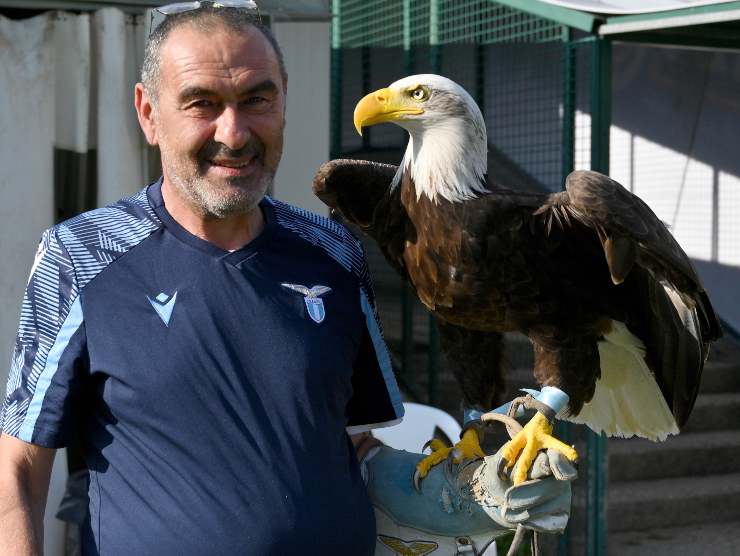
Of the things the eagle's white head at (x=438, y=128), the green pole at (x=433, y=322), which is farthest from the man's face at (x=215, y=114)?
the green pole at (x=433, y=322)

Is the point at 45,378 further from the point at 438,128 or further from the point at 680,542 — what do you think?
the point at 680,542

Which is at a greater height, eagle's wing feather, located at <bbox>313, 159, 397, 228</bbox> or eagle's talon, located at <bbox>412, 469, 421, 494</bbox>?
eagle's wing feather, located at <bbox>313, 159, 397, 228</bbox>

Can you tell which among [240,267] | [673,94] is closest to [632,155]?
[673,94]

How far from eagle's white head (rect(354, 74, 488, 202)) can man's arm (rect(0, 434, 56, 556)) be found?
1.24 meters

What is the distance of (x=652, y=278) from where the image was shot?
281cm

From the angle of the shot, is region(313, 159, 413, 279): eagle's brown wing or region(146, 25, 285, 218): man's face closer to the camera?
region(146, 25, 285, 218): man's face

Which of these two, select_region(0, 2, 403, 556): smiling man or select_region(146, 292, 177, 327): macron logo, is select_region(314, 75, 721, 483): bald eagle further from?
select_region(146, 292, 177, 327): macron logo

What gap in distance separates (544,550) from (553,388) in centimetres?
254

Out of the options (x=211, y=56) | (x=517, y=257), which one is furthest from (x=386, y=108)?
(x=211, y=56)

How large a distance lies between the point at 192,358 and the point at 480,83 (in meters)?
3.82

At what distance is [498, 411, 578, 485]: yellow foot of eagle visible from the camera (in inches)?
88.9

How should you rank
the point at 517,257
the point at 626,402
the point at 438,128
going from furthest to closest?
the point at 626,402
the point at 438,128
the point at 517,257

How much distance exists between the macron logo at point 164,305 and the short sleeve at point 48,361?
0.13 meters

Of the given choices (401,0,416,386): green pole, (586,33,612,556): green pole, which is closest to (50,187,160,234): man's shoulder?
(586,33,612,556): green pole
